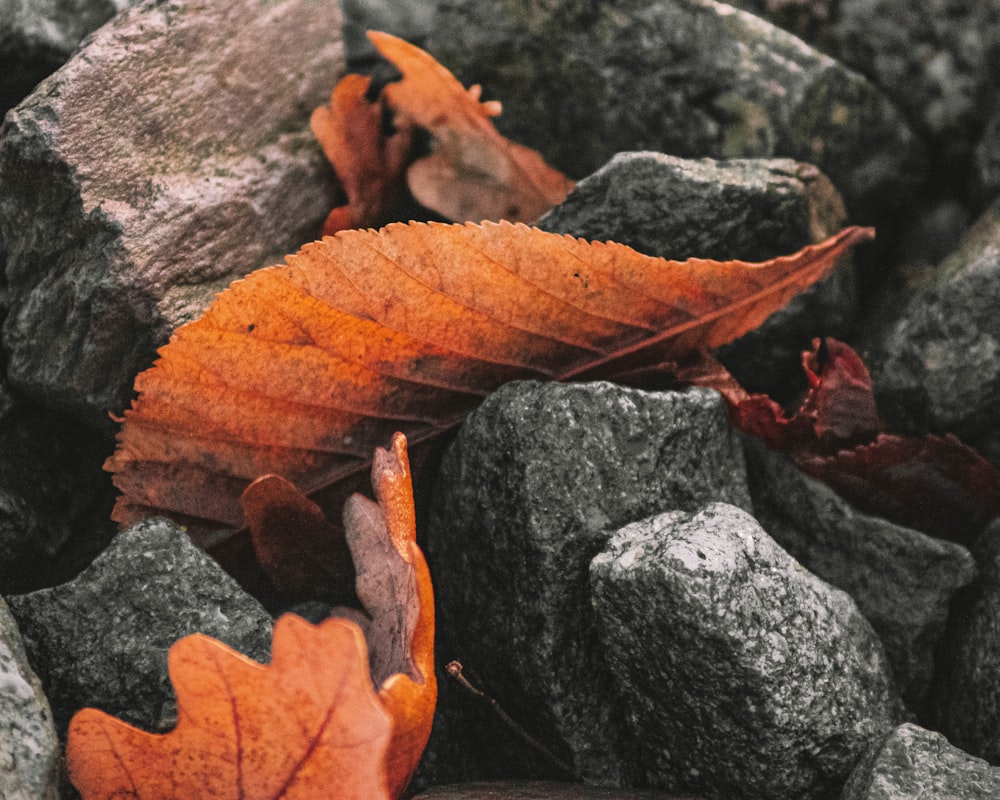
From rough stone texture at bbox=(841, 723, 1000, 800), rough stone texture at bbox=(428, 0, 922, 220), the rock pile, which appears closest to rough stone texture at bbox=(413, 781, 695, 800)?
the rock pile

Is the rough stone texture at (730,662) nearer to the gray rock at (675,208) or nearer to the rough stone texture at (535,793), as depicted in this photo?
the rough stone texture at (535,793)

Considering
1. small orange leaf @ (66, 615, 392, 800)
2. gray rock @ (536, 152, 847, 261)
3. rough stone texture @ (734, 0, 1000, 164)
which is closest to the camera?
small orange leaf @ (66, 615, 392, 800)

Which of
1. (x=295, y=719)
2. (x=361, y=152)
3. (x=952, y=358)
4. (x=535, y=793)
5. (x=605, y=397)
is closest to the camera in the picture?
(x=295, y=719)

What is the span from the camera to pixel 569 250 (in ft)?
4.73

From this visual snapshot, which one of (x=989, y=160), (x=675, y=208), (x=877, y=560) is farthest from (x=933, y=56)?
(x=877, y=560)

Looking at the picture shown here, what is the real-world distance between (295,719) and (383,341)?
616 mm

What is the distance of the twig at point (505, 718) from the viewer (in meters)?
1.41

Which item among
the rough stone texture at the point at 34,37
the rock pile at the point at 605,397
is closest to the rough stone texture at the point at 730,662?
the rock pile at the point at 605,397

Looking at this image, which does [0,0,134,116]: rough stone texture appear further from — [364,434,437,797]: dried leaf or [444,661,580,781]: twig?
[444,661,580,781]: twig

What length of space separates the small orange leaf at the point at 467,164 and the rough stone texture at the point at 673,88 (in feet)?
0.28

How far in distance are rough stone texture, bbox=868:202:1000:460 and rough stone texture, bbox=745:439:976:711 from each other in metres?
0.25

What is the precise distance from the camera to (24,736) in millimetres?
1123

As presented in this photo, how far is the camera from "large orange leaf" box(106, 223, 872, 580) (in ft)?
4.63

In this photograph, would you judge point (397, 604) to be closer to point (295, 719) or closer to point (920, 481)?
point (295, 719)
